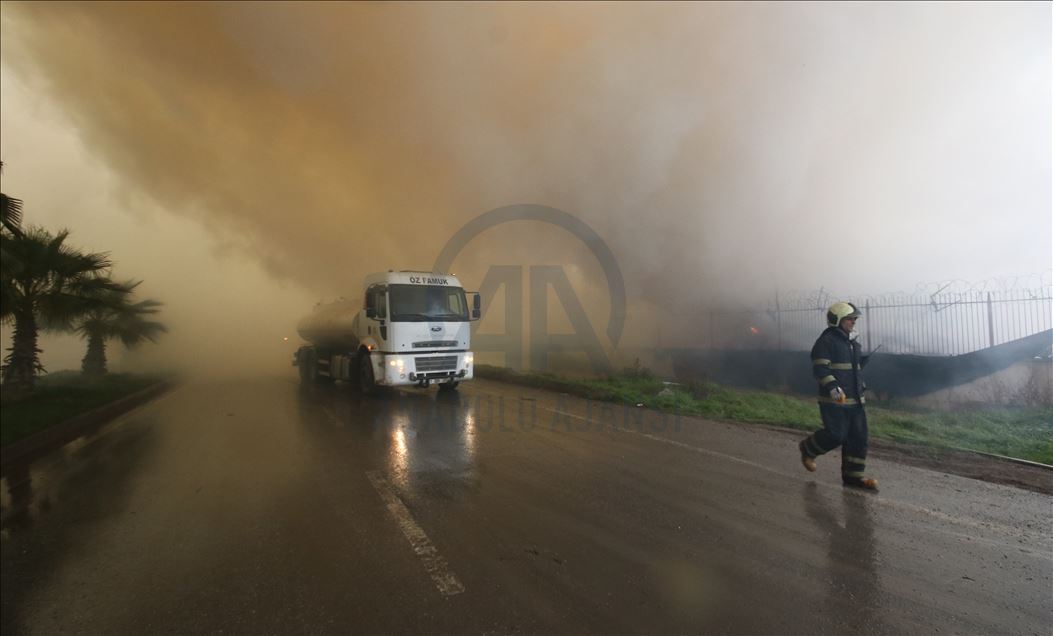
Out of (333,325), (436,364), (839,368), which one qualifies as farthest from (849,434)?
(333,325)

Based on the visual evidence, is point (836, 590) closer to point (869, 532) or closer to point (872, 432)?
point (869, 532)

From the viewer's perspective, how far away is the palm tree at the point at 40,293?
9789 mm

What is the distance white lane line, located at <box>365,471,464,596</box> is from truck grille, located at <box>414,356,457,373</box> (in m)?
5.36

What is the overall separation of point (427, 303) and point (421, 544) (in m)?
7.28

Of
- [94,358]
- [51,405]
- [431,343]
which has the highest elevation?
[431,343]

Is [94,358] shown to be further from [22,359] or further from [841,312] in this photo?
[841,312]

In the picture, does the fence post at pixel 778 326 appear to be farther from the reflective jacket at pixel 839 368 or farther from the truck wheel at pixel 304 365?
the truck wheel at pixel 304 365

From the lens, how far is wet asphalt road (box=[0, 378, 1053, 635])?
2492 millimetres

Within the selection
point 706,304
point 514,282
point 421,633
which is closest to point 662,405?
point 421,633

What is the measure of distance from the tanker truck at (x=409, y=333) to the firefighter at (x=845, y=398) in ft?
23.0

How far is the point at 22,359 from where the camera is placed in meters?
10.3

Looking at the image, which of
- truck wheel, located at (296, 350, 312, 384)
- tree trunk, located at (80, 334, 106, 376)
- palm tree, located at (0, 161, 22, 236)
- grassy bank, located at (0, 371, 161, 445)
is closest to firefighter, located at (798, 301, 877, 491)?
grassy bank, located at (0, 371, 161, 445)

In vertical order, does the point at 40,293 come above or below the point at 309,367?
above

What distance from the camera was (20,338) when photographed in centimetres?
1046
